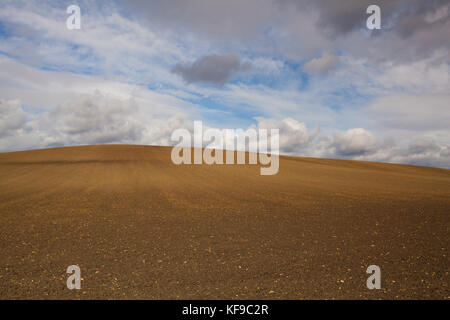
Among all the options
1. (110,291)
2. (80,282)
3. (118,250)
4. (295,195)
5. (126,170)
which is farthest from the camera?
(126,170)

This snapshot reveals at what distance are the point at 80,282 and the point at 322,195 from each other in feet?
60.4

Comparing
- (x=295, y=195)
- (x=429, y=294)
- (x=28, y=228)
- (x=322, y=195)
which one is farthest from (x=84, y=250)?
(x=322, y=195)

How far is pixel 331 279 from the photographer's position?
21.7ft

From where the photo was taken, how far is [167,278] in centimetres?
660

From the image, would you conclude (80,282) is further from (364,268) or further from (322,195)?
(322,195)

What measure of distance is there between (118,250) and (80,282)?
7.22 ft

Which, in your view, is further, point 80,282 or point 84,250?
point 84,250

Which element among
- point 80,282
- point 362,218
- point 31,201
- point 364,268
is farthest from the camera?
point 31,201

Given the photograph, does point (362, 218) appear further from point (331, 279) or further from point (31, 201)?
point (31, 201)
